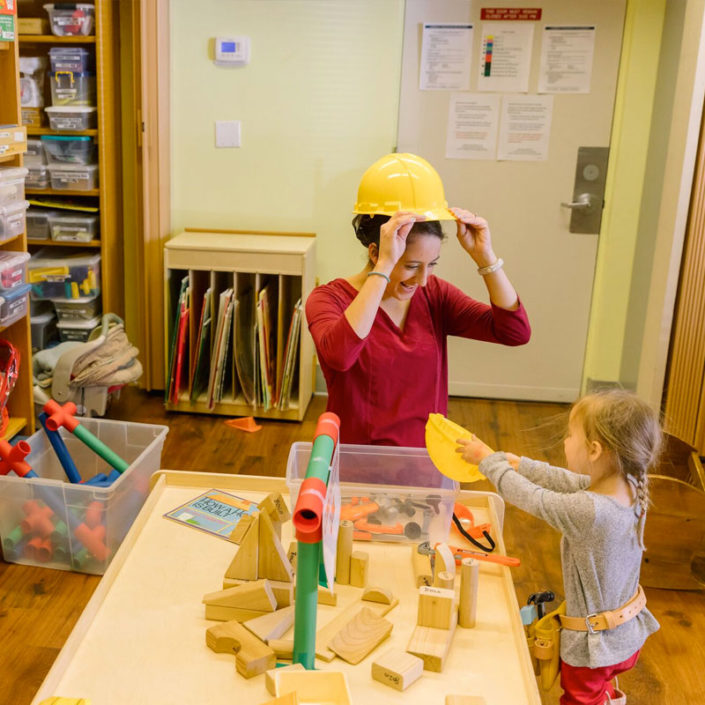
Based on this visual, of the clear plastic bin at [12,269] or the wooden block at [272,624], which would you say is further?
the clear plastic bin at [12,269]

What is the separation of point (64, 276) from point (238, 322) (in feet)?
2.60

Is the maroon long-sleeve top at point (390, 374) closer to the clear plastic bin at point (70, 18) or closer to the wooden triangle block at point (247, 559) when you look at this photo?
the wooden triangle block at point (247, 559)

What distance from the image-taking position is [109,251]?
12.5 ft

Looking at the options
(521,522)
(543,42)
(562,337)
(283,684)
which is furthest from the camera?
(562,337)

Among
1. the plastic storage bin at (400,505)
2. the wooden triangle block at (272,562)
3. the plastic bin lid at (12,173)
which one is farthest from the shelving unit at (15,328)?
the wooden triangle block at (272,562)

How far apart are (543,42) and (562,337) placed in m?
1.34

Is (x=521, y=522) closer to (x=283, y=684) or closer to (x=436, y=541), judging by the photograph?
(x=436, y=541)

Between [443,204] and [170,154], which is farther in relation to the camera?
[170,154]

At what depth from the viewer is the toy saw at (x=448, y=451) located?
1446 mm

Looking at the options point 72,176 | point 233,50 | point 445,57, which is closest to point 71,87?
point 72,176

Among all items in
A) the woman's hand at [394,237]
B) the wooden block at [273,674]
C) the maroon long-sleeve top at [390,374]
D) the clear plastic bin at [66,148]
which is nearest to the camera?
the wooden block at [273,674]

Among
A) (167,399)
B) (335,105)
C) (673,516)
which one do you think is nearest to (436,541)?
(673,516)

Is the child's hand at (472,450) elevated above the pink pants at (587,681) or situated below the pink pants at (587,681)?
above

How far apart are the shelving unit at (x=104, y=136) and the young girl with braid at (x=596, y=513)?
2734mm
